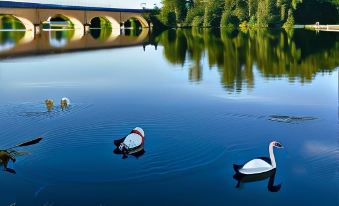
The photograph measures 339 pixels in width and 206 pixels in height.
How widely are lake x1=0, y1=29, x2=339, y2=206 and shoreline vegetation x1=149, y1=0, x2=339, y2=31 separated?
98.5 meters

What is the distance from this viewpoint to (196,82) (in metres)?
35.5

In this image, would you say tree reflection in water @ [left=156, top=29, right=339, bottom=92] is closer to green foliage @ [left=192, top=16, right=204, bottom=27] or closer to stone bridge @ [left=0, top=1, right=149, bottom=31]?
stone bridge @ [left=0, top=1, right=149, bottom=31]

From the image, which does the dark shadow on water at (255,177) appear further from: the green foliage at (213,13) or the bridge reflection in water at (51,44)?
the green foliage at (213,13)

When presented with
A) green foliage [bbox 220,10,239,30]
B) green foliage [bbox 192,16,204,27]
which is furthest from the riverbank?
green foliage [bbox 192,16,204,27]

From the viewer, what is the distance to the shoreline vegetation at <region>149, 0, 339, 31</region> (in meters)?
136

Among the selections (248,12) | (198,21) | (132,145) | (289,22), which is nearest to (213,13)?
(198,21)

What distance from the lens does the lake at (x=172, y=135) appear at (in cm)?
1489

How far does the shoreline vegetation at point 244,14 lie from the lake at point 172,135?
323 feet

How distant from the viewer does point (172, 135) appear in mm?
20531

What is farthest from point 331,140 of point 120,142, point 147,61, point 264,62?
point 147,61

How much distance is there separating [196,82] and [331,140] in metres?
16.6

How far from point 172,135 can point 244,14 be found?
12940cm

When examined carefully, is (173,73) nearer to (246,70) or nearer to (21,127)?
(246,70)

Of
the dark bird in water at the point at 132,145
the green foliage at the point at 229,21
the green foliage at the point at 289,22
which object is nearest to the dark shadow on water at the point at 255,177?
the dark bird in water at the point at 132,145
